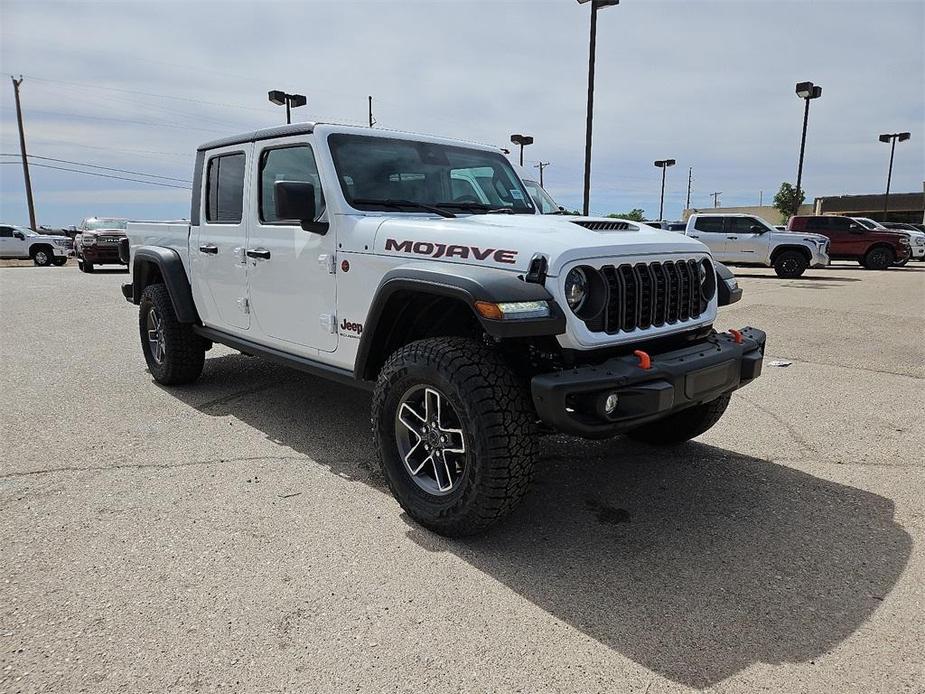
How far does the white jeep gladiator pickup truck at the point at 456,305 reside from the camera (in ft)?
9.10

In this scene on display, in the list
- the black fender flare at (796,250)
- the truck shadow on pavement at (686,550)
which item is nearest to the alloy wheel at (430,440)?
the truck shadow on pavement at (686,550)

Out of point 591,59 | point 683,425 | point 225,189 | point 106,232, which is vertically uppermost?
point 591,59

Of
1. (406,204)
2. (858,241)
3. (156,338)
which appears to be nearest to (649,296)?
(406,204)

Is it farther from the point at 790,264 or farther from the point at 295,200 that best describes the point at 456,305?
the point at 790,264

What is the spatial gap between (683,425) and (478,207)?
1.86m

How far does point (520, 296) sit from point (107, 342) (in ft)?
22.2

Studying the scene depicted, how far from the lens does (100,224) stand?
1989 cm

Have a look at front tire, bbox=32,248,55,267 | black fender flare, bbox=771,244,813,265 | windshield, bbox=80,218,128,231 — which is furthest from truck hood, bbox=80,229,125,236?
black fender flare, bbox=771,244,813,265

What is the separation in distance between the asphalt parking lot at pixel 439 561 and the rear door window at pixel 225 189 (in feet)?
4.80

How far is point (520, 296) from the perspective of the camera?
272 cm

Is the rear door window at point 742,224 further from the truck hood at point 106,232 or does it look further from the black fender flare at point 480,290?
the black fender flare at point 480,290

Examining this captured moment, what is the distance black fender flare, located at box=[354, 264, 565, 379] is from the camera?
268 cm

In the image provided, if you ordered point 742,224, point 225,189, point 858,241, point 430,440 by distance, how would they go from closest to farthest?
point 430,440
point 225,189
point 742,224
point 858,241

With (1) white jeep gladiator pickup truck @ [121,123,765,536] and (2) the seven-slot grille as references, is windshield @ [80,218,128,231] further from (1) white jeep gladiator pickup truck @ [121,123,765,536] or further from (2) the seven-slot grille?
(2) the seven-slot grille
